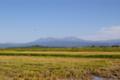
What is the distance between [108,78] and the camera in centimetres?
3400

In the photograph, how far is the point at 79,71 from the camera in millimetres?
36031

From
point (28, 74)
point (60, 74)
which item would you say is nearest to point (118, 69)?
point (60, 74)

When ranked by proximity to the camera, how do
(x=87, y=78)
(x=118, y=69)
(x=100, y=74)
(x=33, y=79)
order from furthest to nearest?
1. (x=118, y=69)
2. (x=100, y=74)
3. (x=87, y=78)
4. (x=33, y=79)

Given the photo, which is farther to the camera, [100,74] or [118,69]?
[118,69]

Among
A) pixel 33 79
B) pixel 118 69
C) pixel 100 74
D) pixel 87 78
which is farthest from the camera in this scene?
pixel 118 69

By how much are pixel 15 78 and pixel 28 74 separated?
2645 mm

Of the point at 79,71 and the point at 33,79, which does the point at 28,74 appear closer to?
the point at 33,79

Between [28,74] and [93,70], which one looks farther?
[93,70]

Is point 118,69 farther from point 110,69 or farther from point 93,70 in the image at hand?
point 93,70

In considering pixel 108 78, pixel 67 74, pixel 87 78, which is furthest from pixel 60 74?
pixel 108 78

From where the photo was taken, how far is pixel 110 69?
3862 centimetres

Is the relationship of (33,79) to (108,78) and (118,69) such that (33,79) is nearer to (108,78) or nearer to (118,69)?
(108,78)

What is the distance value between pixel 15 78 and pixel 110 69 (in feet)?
45.1

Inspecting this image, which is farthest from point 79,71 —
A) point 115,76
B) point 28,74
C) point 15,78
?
point 15,78
